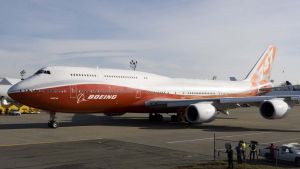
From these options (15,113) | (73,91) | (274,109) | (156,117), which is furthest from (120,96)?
(15,113)

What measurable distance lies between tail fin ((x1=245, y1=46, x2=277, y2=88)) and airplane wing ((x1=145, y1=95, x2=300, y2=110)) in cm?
1702

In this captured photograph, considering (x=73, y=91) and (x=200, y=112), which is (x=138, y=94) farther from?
(x=73, y=91)

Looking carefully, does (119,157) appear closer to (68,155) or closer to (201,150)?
(68,155)

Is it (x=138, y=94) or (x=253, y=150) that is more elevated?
(x=138, y=94)

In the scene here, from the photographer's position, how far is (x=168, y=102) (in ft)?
111

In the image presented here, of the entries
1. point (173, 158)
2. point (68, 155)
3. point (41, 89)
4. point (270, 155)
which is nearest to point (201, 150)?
point (173, 158)

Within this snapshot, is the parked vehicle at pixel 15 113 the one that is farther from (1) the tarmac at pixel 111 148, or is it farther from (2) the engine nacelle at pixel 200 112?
(2) the engine nacelle at pixel 200 112

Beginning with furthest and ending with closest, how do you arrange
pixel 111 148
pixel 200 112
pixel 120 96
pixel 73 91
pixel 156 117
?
pixel 156 117
pixel 120 96
pixel 200 112
pixel 73 91
pixel 111 148

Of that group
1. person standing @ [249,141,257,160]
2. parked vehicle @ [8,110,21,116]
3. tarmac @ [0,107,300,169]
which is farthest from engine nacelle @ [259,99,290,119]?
parked vehicle @ [8,110,21,116]

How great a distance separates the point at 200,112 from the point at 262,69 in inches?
935

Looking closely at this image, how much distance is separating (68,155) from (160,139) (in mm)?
7633

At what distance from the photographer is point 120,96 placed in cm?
3288

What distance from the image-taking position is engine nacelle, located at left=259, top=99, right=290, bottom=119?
98.5ft

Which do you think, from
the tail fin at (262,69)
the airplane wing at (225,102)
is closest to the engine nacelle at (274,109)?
Answer: the airplane wing at (225,102)
